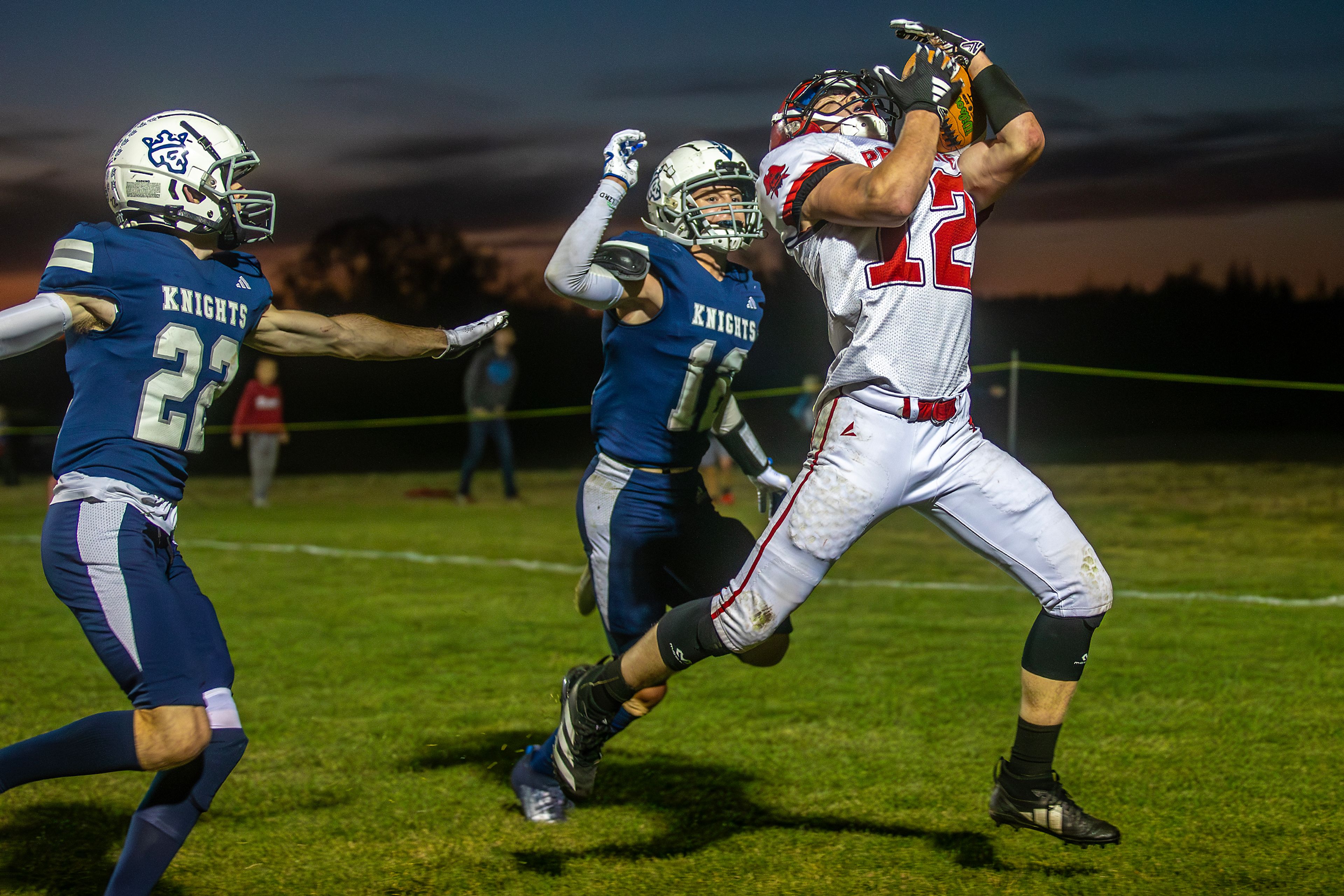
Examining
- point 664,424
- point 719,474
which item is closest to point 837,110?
point 664,424

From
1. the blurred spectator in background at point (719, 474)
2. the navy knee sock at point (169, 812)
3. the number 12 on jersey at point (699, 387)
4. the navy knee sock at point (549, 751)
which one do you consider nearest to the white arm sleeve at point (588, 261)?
the number 12 on jersey at point (699, 387)

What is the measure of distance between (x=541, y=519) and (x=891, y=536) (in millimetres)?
4136

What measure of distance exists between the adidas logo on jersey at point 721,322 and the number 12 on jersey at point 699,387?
0.05 metres

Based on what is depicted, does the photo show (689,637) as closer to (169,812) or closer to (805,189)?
(805,189)

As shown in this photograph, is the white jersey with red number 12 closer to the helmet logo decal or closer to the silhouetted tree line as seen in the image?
the helmet logo decal

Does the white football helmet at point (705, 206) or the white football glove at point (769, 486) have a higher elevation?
the white football helmet at point (705, 206)

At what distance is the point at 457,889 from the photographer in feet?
12.3

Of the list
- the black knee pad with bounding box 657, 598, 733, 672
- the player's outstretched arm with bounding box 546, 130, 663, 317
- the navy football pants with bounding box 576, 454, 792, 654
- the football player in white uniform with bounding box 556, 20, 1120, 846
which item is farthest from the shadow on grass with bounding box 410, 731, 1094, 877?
the player's outstretched arm with bounding box 546, 130, 663, 317

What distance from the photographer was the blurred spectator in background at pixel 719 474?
15.6 m

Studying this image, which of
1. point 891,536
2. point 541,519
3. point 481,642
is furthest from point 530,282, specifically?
point 481,642

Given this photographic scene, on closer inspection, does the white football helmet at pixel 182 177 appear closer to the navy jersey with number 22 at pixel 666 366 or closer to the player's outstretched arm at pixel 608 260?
the player's outstretched arm at pixel 608 260

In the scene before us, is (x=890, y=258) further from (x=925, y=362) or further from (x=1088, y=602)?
(x=1088, y=602)

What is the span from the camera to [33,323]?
3027mm

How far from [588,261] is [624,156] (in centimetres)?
43
